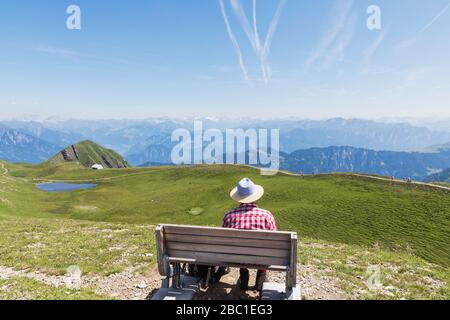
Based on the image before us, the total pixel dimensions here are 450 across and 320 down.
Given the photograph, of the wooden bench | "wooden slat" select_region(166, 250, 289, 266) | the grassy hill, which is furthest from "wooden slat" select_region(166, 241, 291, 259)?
the grassy hill

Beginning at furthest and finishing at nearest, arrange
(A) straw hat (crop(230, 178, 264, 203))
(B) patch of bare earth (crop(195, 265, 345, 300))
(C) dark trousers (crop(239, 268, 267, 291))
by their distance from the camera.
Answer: (B) patch of bare earth (crop(195, 265, 345, 300)) < (C) dark trousers (crop(239, 268, 267, 291)) < (A) straw hat (crop(230, 178, 264, 203))

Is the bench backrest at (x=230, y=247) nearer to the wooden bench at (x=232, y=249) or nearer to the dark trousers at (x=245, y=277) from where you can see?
the wooden bench at (x=232, y=249)

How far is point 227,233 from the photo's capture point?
9180 mm

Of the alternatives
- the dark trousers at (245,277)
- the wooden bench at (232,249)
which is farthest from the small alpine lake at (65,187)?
the wooden bench at (232,249)

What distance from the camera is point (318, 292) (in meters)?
12.4

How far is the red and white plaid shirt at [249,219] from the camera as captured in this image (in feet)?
34.1

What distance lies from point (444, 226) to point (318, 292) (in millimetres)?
29575

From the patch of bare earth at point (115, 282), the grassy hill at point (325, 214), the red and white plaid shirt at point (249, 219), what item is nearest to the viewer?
the red and white plaid shirt at point (249, 219)

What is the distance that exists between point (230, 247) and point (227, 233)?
1.65 ft

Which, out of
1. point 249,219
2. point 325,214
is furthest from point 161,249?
point 325,214

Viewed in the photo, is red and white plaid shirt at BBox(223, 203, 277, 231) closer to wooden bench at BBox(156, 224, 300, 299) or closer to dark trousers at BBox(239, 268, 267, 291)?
wooden bench at BBox(156, 224, 300, 299)

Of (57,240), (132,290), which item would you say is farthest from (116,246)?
(132,290)

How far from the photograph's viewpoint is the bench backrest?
29.5 ft

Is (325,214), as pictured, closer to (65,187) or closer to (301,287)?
(301,287)
